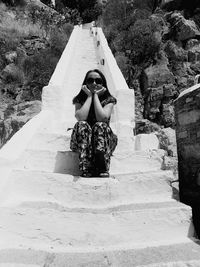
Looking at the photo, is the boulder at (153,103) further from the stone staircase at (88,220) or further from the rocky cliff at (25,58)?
the stone staircase at (88,220)

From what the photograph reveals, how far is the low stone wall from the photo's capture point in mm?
3066

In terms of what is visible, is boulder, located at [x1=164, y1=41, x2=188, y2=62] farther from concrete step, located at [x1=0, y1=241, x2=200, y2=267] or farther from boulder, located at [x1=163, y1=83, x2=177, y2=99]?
concrete step, located at [x1=0, y1=241, x2=200, y2=267]

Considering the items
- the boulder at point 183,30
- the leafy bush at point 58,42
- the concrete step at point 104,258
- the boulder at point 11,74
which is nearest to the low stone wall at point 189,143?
the concrete step at point 104,258

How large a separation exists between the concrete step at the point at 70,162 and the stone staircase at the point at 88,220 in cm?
2

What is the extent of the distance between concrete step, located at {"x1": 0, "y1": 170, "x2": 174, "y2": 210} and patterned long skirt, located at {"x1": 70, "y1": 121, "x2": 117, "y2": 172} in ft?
0.54

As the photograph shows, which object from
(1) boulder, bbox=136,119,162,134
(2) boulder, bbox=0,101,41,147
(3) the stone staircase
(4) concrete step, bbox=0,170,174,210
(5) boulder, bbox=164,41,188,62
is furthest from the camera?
(5) boulder, bbox=164,41,188,62

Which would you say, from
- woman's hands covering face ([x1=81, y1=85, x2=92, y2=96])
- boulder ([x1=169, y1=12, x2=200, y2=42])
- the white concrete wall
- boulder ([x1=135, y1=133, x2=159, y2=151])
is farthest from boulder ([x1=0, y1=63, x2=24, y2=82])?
woman's hands covering face ([x1=81, y1=85, x2=92, y2=96])

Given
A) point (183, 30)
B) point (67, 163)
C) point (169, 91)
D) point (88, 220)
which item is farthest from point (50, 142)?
point (183, 30)

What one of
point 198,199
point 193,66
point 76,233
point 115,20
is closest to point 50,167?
point 76,233

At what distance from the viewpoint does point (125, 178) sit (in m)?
2.49

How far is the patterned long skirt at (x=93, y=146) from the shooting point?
97.2 inches

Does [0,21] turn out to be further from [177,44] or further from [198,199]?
[198,199]

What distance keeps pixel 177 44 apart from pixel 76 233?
13.3 m

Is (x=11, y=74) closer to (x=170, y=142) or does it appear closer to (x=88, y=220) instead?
(x=170, y=142)
